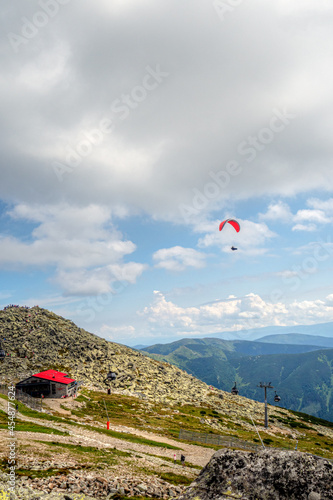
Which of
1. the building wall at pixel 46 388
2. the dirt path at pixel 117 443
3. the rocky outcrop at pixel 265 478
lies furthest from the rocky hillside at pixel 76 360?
the rocky outcrop at pixel 265 478

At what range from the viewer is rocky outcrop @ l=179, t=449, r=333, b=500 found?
4852 millimetres

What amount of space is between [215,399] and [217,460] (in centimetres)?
13139

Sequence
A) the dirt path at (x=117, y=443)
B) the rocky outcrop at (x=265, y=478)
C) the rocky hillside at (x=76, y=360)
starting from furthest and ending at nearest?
the rocky hillside at (x=76, y=360) < the dirt path at (x=117, y=443) < the rocky outcrop at (x=265, y=478)

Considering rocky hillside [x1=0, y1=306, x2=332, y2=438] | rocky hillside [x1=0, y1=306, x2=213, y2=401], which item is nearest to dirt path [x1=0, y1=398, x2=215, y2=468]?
rocky hillside [x1=0, y1=306, x2=332, y2=438]

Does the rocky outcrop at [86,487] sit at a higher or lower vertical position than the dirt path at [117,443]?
higher

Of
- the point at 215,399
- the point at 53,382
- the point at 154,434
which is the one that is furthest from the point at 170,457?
the point at 215,399

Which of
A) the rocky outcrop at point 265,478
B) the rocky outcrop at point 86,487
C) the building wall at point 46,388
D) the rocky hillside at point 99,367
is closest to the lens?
the rocky outcrop at point 265,478

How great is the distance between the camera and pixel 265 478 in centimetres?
517

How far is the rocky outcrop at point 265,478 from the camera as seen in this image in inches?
191

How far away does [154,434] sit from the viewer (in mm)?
53969

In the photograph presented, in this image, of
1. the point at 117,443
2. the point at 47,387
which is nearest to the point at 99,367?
the point at 47,387

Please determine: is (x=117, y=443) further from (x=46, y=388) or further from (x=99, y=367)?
(x=99, y=367)

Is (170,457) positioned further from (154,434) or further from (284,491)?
(284,491)

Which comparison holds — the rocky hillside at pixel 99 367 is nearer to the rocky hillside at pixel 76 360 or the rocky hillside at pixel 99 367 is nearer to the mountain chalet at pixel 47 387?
the rocky hillside at pixel 76 360
